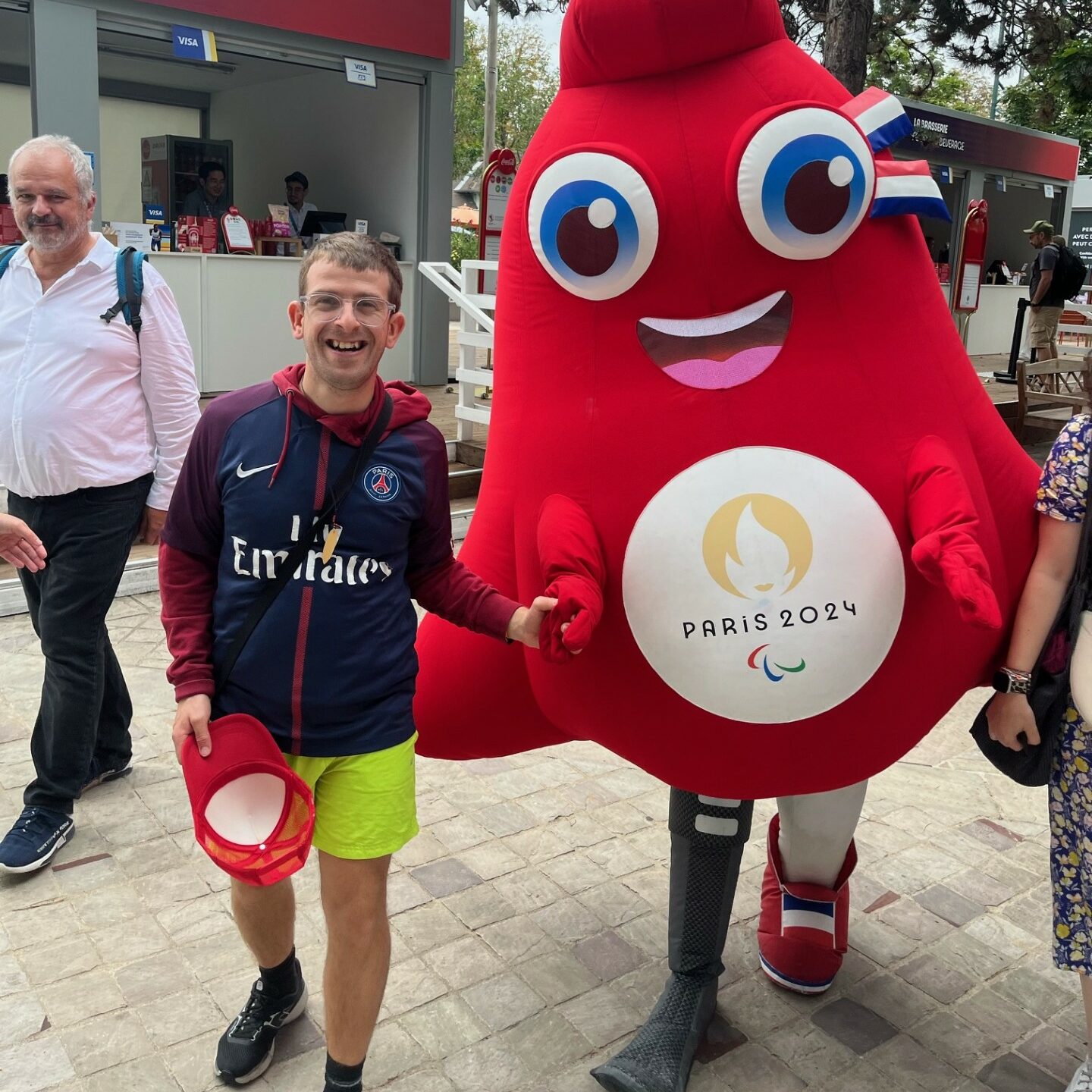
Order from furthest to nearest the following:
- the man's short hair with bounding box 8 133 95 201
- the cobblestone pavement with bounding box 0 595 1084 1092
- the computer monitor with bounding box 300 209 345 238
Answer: the computer monitor with bounding box 300 209 345 238, the man's short hair with bounding box 8 133 95 201, the cobblestone pavement with bounding box 0 595 1084 1092

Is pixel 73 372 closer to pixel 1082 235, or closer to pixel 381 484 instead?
pixel 381 484

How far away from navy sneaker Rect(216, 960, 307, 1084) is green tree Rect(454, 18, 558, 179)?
127 ft

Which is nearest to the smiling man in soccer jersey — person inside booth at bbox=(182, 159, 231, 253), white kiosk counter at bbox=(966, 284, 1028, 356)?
person inside booth at bbox=(182, 159, 231, 253)

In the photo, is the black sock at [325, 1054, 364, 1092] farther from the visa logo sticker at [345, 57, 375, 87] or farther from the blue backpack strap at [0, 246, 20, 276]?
the visa logo sticker at [345, 57, 375, 87]

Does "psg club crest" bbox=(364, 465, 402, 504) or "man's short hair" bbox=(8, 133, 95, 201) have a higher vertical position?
"man's short hair" bbox=(8, 133, 95, 201)

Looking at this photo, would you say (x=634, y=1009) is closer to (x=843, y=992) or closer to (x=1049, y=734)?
(x=843, y=992)

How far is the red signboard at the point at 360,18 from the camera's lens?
9.41 m

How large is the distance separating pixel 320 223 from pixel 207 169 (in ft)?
4.24

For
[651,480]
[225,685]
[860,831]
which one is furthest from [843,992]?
[225,685]

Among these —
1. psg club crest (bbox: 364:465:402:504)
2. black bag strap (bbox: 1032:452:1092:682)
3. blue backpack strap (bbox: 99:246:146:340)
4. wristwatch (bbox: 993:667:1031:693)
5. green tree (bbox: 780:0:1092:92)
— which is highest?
green tree (bbox: 780:0:1092:92)

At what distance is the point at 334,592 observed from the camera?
2.16 m

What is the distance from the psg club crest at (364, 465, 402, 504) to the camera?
2178 mm

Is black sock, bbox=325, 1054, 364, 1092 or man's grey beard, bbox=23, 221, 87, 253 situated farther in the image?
man's grey beard, bbox=23, 221, 87, 253

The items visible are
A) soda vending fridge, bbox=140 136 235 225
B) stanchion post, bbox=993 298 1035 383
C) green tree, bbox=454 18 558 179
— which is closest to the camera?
soda vending fridge, bbox=140 136 235 225
